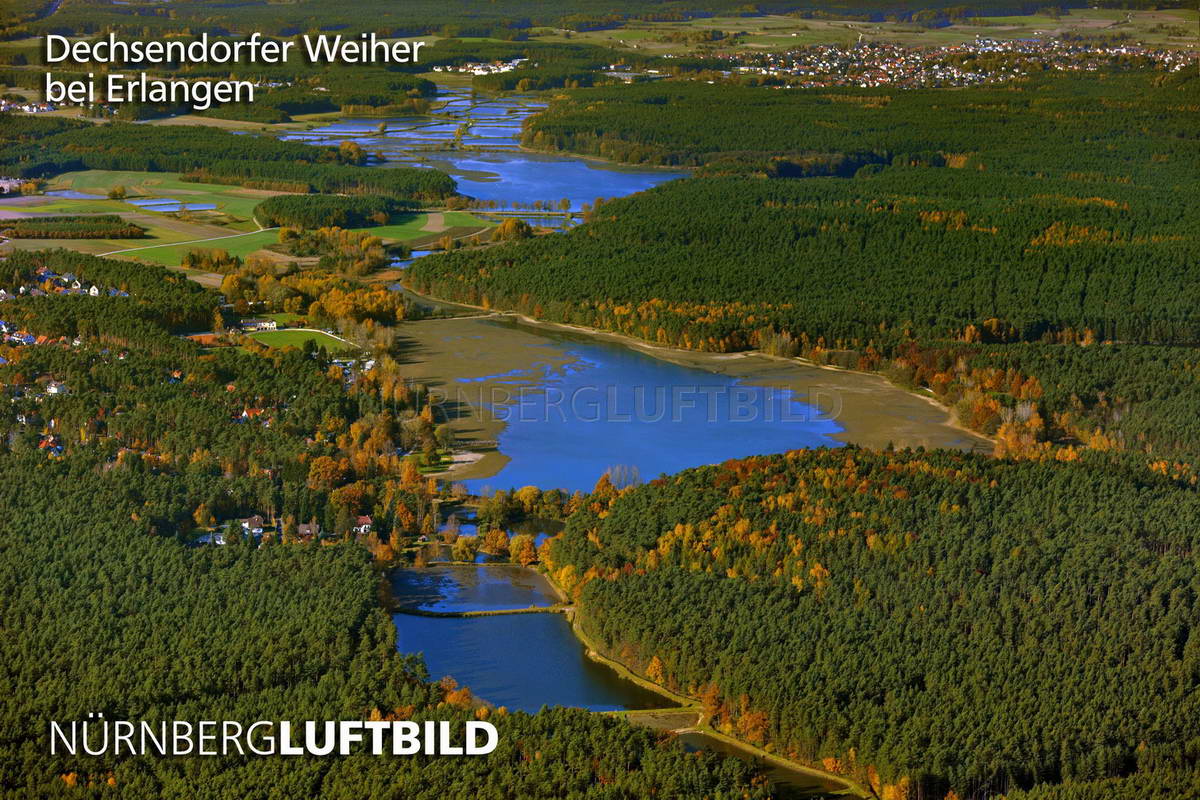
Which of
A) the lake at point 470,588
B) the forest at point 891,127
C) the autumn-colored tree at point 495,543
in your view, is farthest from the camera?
the forest at point 891,127

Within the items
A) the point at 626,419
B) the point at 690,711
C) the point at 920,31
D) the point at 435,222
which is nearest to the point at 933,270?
the point at 626,419

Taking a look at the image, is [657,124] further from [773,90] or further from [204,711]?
[204,711]

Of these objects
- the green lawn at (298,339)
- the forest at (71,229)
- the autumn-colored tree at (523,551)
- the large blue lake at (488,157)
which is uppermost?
the large blue lake at (488,157)

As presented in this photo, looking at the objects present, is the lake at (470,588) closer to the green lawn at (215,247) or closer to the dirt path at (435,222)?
the green lawn at (215,247)

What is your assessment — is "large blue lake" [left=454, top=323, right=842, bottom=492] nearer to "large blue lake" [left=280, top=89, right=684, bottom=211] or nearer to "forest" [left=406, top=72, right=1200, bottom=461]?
"forest" [left=406, top=72, right=1200, bottom=461]

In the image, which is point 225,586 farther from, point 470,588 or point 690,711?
point 690,711

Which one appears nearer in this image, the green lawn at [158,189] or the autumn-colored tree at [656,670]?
the autumn-colored tree at [656,670]

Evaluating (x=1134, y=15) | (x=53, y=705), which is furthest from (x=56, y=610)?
(x=1134, y=15)

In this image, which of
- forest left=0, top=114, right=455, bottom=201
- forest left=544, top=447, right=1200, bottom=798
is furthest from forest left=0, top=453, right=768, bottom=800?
forest left=0, top=114, right=455, bottom=201

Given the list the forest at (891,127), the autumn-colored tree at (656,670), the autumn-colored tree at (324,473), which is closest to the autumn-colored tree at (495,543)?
the autumn-colored tree at (324,473)
